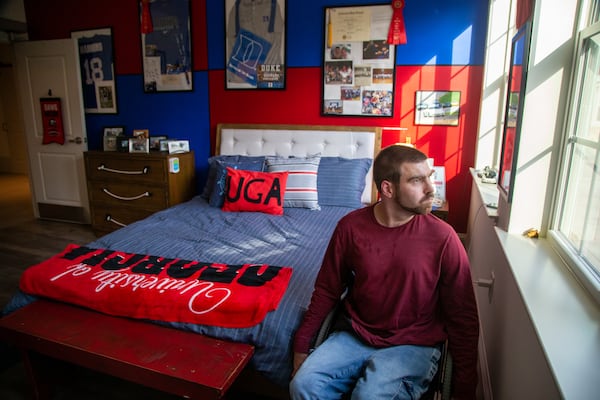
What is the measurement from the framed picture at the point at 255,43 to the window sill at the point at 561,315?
108 inches

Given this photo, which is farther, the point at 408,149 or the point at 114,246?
the point at 114,246

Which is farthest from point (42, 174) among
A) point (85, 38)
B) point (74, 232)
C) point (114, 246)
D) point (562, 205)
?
point (562, 205)

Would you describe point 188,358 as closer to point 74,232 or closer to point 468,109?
point 468,109

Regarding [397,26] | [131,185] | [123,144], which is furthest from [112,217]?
[397,26]

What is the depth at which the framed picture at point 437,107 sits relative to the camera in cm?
319

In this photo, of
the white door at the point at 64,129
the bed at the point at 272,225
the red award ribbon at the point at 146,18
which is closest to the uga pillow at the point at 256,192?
the bed at the point at 272,225

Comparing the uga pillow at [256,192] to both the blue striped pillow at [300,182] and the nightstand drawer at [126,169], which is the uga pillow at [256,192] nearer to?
the blue striped pillow at [300,182]

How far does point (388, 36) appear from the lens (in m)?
3.20

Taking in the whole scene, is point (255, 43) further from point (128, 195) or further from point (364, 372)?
point (364, 372)

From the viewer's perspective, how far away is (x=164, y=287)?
1693 mm

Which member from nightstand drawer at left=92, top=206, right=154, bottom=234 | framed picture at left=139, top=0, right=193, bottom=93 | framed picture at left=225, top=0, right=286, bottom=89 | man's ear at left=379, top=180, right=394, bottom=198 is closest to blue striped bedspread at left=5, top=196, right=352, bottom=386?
man's ear at left=379, top=180, right=394, bottom=198

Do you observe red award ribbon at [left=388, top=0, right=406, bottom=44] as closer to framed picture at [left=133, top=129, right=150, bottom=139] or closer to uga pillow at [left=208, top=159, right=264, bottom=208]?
uga pillow at [left=208, top=159, right=264, bottom=208]

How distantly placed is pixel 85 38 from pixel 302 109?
8.31 feet

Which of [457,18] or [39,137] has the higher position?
[457,18]
